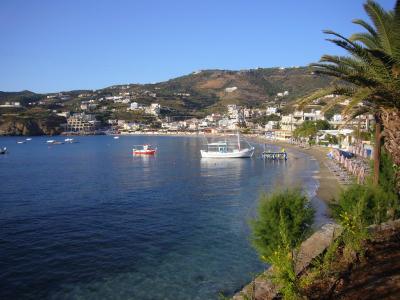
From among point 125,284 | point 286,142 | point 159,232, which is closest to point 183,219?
point 159,232

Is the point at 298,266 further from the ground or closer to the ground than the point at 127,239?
further from the ground

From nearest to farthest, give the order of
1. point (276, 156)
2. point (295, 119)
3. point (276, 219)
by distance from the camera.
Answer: point (276, 219), point (276, 156), point (295, 119)

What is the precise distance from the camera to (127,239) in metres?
21.0

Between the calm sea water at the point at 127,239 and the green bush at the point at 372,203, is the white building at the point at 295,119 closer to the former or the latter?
the calm sea water at the point at 127,239

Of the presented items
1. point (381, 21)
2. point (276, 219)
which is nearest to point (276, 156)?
point (276, 219)

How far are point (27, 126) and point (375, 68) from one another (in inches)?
7426

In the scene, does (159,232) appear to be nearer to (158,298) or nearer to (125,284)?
(125,284)

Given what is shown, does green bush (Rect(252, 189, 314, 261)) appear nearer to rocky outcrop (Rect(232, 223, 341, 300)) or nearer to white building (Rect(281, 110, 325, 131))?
rocky outcrop (Rect(232, 223, 341, 300))

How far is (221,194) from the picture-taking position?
1394 inches

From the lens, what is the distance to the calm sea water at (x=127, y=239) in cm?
1466

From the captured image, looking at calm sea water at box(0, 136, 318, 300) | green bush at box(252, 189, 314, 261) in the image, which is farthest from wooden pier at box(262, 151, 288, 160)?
green bush at box(252, 189, 314, 261)

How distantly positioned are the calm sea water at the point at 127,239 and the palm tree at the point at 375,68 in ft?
23.3

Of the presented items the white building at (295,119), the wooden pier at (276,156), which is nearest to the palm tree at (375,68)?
the wooden pier at (276,156)

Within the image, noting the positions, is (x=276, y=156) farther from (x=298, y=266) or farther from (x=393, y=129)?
(x=298, y=266)
